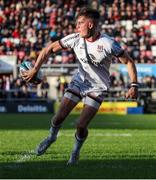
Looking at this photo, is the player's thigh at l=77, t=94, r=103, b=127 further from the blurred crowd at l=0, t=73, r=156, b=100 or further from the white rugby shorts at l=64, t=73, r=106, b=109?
the blurred crowd at l=0, t=73, r=156, b=100

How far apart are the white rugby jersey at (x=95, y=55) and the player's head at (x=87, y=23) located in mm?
152

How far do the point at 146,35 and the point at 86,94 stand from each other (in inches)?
1261

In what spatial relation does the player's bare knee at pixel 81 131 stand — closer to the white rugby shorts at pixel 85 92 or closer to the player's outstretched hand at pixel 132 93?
the white rugby shorts at pixel 85 92

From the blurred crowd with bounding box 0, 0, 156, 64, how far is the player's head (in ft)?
94.5

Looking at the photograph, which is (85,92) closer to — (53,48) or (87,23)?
(53,48)

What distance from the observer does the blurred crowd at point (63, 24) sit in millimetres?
40375

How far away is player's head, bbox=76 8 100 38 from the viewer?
32.6ft

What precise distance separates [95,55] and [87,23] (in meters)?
0.50

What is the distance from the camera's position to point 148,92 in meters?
37.4

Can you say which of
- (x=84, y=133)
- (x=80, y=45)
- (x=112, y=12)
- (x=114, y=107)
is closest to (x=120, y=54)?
(x=80, y=45)

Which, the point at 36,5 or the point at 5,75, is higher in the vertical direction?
the point at 36,5

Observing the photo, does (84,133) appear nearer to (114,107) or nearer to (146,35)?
(114,107)

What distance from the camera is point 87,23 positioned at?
9.92m

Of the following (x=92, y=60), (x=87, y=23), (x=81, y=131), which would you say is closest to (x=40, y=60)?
(x=92, y=60)
